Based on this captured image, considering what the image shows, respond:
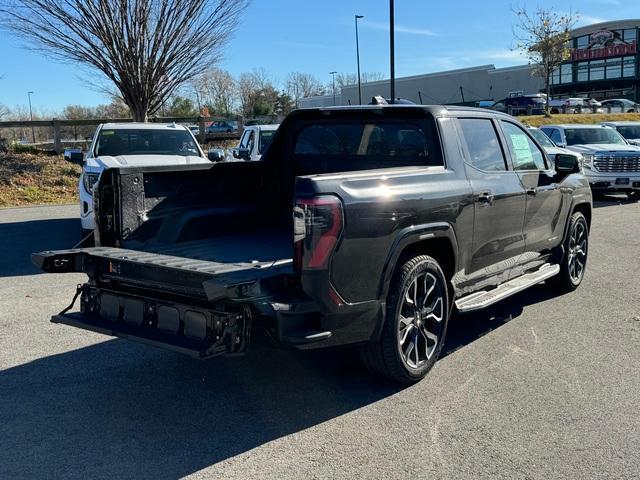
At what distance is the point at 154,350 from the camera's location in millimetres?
5352

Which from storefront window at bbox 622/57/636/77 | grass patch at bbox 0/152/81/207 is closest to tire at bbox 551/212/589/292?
grass patch at bbox 0/152/81/207

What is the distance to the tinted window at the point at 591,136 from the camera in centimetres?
1745

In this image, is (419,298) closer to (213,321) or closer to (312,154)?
(213,321)

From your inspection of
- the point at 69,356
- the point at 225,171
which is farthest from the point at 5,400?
the point at 225,171

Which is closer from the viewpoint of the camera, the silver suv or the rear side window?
the rear side window

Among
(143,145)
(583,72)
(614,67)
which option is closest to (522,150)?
(143,145)

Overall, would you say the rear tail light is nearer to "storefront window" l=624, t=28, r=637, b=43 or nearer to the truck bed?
the truck bed

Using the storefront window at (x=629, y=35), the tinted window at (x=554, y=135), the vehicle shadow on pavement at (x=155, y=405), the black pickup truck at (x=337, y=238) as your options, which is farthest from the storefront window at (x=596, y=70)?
the vehicle shadow on pavement at (x=155, y=405)

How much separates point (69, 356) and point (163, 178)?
1634mm

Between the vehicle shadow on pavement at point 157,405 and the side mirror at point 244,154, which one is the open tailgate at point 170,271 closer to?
the vehicle shadow on pavement at point 157,405

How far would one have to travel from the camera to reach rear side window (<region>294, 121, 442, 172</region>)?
205 inches

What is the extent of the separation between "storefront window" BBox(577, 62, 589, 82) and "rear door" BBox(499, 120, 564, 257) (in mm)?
71677

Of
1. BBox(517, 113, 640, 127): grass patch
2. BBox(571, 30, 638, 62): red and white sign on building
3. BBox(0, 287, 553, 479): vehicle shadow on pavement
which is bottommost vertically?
BBox(0, 287, 553, 479): vehicle shadow on pavement

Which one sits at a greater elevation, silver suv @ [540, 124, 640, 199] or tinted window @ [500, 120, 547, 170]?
tinted window @ [500, 120, 547, 170]
